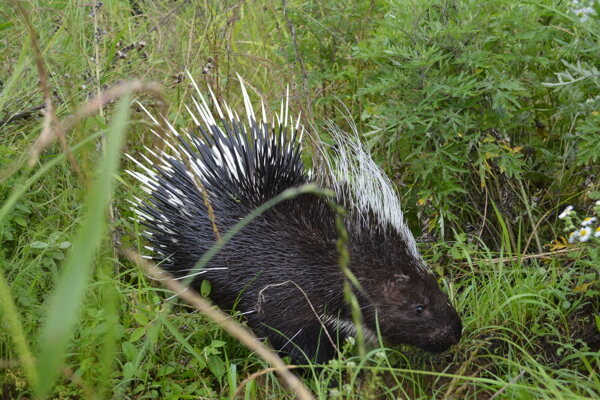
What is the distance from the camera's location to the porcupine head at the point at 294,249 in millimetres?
2648

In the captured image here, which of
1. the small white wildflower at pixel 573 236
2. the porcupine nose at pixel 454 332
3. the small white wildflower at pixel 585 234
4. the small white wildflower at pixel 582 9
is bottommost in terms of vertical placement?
the porcupine nose at pixel 454 332

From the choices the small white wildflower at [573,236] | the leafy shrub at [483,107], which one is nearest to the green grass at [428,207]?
the leafy shrub at [483,107]

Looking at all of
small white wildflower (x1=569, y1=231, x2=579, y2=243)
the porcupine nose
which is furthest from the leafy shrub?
the porcupine nose

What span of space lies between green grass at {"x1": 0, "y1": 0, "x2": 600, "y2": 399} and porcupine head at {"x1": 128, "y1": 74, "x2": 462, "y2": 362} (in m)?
0.15

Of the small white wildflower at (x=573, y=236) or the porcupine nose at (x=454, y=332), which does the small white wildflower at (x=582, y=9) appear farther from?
the porcupine nose at (x=454, y=332)

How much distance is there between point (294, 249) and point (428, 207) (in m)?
0.73

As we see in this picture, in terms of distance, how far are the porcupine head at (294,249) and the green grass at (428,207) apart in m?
0.15

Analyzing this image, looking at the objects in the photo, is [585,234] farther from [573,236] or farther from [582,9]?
[582,9]

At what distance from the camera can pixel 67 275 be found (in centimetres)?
114

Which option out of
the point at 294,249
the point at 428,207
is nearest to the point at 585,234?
the point at 428,207

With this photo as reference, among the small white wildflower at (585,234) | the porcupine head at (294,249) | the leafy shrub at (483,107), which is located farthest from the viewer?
the leafy shrub at (483,107)

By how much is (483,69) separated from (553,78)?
0.39 meters

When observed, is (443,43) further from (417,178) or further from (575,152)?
(575,152)

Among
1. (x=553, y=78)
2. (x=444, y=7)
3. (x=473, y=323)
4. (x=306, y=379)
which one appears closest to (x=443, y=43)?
(x=444, y=7)
